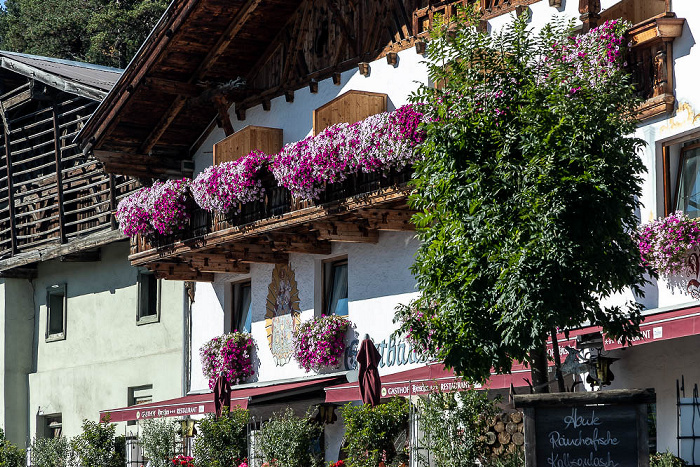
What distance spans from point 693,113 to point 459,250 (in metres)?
4.85

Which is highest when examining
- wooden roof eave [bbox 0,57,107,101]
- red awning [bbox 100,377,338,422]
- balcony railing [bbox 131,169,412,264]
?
wooden roof eave [bbox 0,57,107,101]

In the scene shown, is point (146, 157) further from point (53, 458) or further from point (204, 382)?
point (53, 458)

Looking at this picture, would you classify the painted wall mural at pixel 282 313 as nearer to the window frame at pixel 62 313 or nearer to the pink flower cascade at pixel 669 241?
the pink flower cascade at pixel 669 241

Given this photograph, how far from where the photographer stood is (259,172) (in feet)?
64.6

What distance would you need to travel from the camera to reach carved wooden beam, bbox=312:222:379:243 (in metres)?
18.6

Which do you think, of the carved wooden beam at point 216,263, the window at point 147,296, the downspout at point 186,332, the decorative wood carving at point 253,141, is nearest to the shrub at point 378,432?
the carved wooden beam at point 216,263

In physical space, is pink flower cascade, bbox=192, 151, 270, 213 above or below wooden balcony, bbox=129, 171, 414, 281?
above

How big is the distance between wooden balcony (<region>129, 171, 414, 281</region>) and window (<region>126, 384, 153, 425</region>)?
345cm

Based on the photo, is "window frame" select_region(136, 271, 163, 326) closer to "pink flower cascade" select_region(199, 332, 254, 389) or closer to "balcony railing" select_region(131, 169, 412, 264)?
"balcony railing" select_region(131, 169, 412, 264)

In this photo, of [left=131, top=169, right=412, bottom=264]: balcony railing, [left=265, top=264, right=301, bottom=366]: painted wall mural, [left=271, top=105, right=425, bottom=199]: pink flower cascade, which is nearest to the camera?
[left=271, top=105, right=425, bottom=199]: pink flower cascade

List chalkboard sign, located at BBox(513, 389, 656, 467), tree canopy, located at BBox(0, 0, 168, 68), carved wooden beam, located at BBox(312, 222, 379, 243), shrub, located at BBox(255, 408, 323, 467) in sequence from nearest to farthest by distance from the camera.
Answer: chalkboard sign, located at BBox(513, 389, 656, 467) → shrub, located at BBox(255, 408, 323, 467) → carved wooden beam, located at BBox(312, 222, 379, 243) → tree canopy, located at BBox(0, 0, 168, 68)

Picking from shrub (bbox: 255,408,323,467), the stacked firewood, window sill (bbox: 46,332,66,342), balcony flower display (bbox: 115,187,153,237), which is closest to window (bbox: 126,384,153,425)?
window sill (bbox: 46,332,66,342)

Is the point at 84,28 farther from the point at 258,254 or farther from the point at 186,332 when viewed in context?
the point at 258,254

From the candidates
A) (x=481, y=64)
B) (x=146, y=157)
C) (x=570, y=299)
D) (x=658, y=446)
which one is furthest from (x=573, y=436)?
(x=146, y=157)
